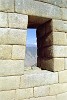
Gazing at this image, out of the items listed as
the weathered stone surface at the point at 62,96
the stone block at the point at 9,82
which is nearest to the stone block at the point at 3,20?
the stone block at the point at 9,82

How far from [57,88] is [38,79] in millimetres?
614

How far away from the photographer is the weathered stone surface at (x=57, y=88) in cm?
483

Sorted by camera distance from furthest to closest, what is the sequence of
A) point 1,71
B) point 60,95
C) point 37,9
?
1. point 60,95
2. point 37,9
3. point 1,71

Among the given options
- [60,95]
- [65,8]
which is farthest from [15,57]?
Result: [65,8]

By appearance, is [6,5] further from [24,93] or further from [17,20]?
[24,93]

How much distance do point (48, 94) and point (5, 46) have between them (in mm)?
1600

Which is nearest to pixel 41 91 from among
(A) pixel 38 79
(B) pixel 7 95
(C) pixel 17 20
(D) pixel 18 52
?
(A) pixel 38 79

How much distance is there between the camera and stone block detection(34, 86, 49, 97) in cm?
459

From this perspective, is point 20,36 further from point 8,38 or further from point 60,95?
point 60,95

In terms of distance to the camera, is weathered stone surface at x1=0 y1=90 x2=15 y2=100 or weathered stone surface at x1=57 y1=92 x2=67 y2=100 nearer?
weathered stone surface at x1=0 y1=90 x2=15 y2=100

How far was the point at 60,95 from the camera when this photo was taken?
498 centimetres

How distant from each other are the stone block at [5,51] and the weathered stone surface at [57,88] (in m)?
1.35

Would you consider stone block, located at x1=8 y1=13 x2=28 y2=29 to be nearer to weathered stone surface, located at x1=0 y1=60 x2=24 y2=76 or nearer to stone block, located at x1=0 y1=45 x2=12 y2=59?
stone block, located at x1=0 y1=45 x2=12 y2=59

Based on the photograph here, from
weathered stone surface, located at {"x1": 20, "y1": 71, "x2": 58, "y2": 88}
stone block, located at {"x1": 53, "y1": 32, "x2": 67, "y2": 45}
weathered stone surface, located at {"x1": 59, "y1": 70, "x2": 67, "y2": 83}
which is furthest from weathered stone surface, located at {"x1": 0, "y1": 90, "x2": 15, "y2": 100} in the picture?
stone block, located at {"x1": 53, "y1": 32, "x2": 67, "y2": 45}
